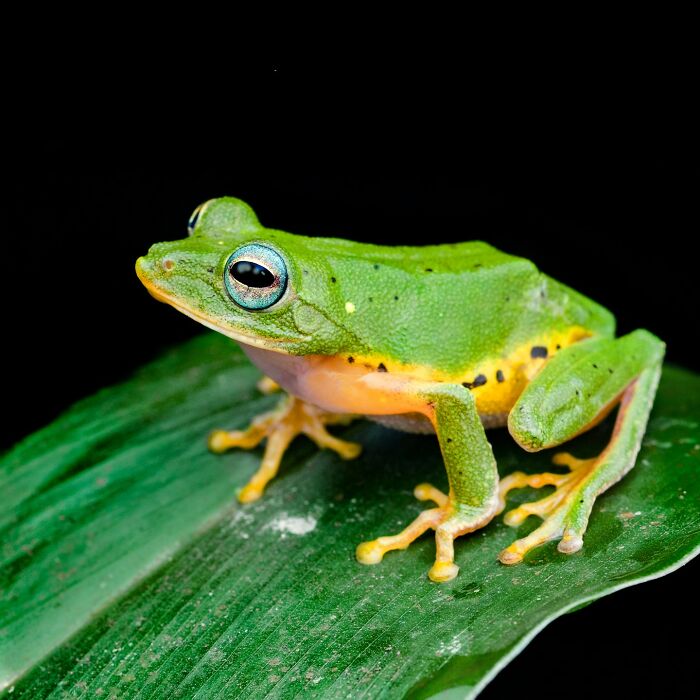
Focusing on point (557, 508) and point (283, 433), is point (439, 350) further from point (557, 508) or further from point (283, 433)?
point (283, 433)

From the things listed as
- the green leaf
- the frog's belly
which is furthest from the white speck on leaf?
the frog's belly

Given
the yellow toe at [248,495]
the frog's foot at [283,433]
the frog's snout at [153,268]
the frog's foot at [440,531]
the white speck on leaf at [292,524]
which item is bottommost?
the frog's foot at [440,531]

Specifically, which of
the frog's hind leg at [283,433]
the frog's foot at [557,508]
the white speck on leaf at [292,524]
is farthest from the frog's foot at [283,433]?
the frog's foot at [557,508]

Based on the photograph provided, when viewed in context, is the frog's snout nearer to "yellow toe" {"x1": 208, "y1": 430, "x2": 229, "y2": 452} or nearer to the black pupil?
the black pupil

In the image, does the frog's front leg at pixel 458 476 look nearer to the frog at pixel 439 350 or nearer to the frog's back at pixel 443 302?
the frog at pixel 439 350

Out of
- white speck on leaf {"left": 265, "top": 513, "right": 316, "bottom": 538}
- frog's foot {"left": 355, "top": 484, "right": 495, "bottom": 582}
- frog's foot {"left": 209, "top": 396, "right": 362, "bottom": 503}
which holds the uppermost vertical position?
frog's foot {"left": 209, "top": 396, "right": 362, "bottom": 503}

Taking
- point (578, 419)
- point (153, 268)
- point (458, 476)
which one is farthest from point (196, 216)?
point (578, 419)
